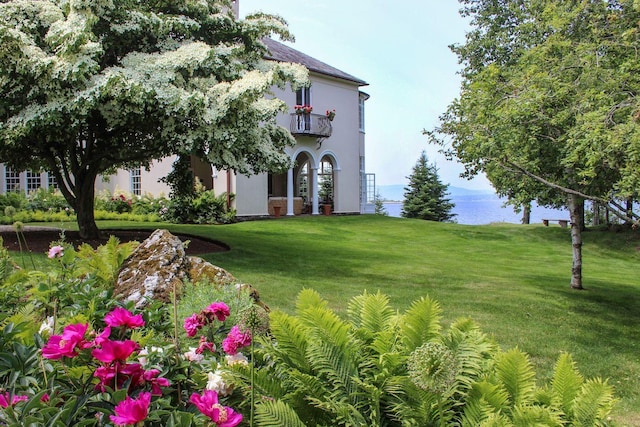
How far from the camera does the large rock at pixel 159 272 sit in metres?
4.29

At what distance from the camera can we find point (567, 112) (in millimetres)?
7516

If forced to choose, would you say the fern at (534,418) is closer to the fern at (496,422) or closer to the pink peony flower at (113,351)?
the fern at (496,422)

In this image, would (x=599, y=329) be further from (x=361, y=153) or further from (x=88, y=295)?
(x=361, y=153)

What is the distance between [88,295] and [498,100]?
271 inches

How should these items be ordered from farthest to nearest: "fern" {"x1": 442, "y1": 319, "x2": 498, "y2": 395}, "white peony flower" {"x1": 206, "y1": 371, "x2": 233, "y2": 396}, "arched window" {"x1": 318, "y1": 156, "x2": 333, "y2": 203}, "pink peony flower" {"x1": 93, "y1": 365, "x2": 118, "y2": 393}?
"arched window" {"x1": 318, "y1": 156, "x2": 333, "y2": 203} < "fern" {"x1": 442, "y1": 319, "x2": 498, "y2": 395} < "white peony flower" {"x1": 206, "y1": 371, "x2": 233, "y2": 396} < "pink peony flower" {"x1": 93, "y1": 365, "x2": 118, "y2": 393}

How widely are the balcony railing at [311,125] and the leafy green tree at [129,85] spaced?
12.6 meters

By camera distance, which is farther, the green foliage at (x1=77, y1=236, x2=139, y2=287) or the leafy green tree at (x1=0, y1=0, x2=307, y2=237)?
the leafy green tree at (x1=0, y1=0, x2=307, y2=237)

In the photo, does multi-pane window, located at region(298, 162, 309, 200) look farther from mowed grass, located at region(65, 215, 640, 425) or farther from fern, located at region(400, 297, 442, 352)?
fern, located at region(400, 297, 442, 352)

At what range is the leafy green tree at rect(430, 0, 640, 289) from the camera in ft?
21.9

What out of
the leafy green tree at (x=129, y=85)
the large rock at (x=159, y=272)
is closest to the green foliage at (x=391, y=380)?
the large rock at (x=159, y=272)

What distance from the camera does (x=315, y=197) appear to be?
26.5 meters

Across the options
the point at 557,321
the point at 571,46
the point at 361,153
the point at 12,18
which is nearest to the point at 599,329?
the point at 557,321

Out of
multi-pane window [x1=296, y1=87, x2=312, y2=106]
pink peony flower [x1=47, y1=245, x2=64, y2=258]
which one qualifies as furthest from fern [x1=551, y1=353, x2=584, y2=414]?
multi-pane window [x1=296, y1=87, x2=312, y2=106]

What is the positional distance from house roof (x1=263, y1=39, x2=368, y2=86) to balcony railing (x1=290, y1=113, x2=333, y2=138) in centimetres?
231
